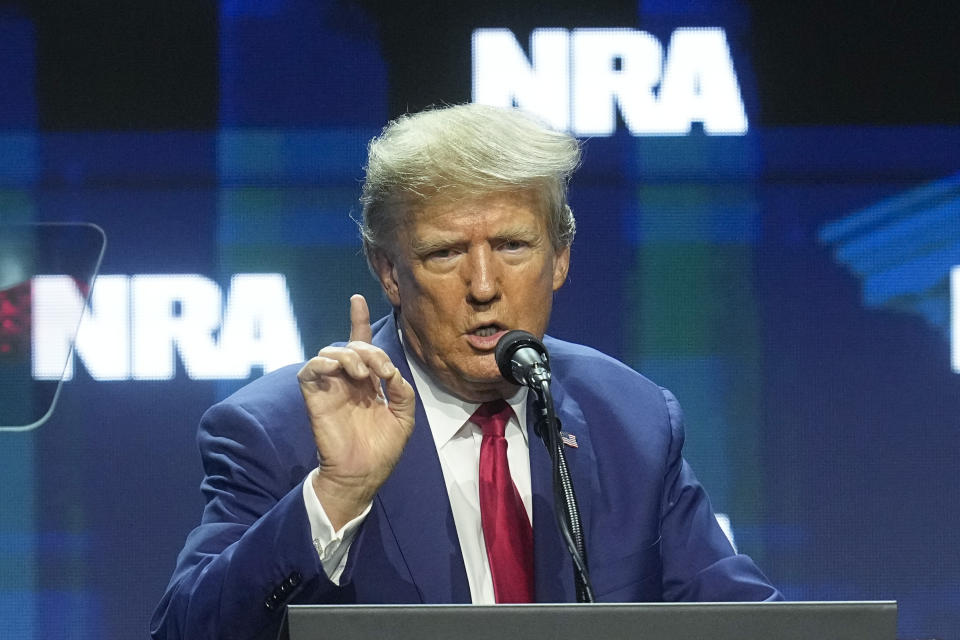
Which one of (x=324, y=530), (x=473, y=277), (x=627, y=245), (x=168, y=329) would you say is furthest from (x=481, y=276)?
(x=168, y=329)

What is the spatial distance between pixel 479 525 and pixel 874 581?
1.77m

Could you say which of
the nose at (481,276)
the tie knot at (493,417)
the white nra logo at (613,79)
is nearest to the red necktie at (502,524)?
the tie knot at (493,417)

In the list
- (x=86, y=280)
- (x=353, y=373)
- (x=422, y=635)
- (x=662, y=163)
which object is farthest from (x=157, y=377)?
(x=422, y=635)

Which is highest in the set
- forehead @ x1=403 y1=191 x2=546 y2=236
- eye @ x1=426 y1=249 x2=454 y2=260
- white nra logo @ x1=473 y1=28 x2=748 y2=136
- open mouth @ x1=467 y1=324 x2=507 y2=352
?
white nra logo @ x1=473 y1=28 x2=748 y2=136

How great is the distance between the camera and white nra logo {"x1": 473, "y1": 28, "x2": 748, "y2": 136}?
3266mm

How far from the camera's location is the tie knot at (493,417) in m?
2.00

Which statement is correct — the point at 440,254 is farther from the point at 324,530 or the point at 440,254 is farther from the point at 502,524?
the point at 324,530

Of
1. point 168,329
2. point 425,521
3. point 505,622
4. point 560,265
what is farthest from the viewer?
point 168,329

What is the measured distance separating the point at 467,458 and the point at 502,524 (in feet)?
0.47

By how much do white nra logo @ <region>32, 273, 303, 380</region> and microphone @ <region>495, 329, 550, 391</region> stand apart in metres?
1.75

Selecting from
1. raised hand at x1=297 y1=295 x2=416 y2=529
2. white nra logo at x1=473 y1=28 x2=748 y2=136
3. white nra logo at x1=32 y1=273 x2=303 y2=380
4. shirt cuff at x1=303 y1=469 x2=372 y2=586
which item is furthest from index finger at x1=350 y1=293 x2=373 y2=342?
white nra logo at x1=473 y1=28 x2=748 y2=136

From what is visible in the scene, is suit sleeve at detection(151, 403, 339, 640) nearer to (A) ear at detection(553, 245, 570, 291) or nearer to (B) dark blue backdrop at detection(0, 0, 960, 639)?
(A) ear at detection(553, 245, 570, 291)

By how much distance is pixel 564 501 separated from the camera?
4.67 ft

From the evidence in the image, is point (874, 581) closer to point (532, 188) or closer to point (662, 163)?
point (662, 163)
